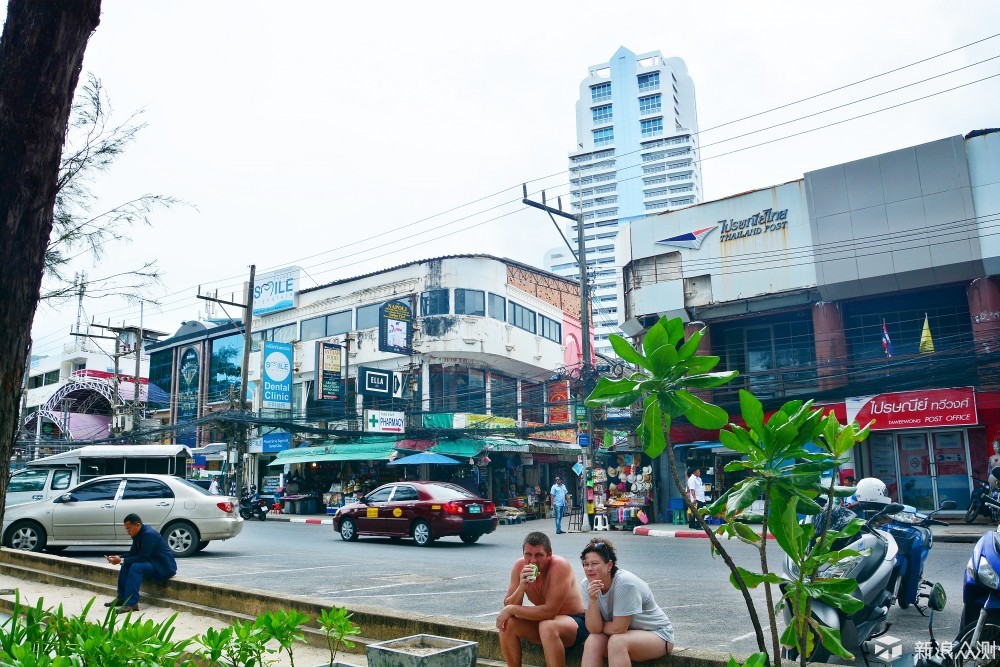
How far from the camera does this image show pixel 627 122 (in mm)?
109125

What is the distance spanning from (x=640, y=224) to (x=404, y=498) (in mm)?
13808

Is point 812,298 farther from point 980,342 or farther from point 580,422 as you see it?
point 580,422

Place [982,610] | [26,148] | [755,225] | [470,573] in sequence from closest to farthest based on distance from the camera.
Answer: [26,148]
[982,610]
[470,573]
[755,225]

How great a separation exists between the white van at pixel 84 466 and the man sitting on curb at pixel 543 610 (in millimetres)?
13305

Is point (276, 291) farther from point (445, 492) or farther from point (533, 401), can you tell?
point (445, 492)

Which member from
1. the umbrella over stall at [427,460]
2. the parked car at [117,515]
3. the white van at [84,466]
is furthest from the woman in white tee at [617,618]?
the umbrella over stall at [427,460]

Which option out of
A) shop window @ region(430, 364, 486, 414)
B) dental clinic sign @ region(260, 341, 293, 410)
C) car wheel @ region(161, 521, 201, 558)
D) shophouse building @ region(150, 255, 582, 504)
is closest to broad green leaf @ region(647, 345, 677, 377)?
car wheel @ region(161, 521, 201, 558)

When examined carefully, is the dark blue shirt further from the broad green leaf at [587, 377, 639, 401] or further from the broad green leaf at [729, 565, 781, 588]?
the broad green leaf at [729, 565, 781, 588]

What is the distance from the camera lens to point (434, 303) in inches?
1375

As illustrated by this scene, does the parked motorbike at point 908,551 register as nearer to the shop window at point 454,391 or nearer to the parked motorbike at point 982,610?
the parked motorbike at point 982,610

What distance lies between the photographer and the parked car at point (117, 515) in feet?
47.6

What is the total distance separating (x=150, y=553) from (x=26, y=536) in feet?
24.2

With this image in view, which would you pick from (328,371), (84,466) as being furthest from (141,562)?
(328,371)

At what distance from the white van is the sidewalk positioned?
1289 cm
